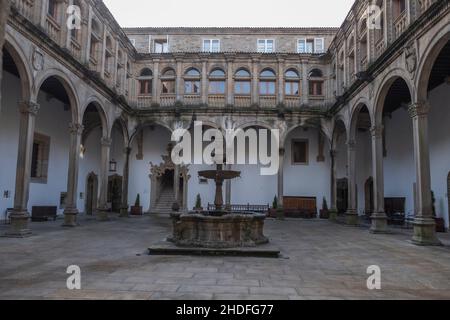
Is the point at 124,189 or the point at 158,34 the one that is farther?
the point at 158,34

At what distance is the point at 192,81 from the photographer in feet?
73.9

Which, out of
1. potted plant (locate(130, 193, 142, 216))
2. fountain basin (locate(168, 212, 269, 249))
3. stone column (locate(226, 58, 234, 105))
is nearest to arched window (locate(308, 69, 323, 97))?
stone column (locate(226, 58, 234, 105))

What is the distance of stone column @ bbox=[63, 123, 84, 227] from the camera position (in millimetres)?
14094

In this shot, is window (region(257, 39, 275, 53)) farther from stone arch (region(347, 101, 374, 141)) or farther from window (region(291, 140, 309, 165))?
stone arch (region(347, 101, 374, 141))

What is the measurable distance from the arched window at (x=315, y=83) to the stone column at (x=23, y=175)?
15.7 meters

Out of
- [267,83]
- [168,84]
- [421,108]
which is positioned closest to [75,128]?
[168,84]

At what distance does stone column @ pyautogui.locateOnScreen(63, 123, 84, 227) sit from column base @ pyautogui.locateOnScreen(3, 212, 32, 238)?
3164 mm

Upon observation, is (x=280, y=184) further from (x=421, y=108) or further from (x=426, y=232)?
(x=426, y=232)

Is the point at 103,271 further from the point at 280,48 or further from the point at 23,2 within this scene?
the point at 280,48

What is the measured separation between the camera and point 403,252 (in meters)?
8.84

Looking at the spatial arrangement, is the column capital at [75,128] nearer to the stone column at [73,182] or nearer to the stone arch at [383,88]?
the stone column at [73,182]

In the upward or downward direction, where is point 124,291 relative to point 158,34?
downward
